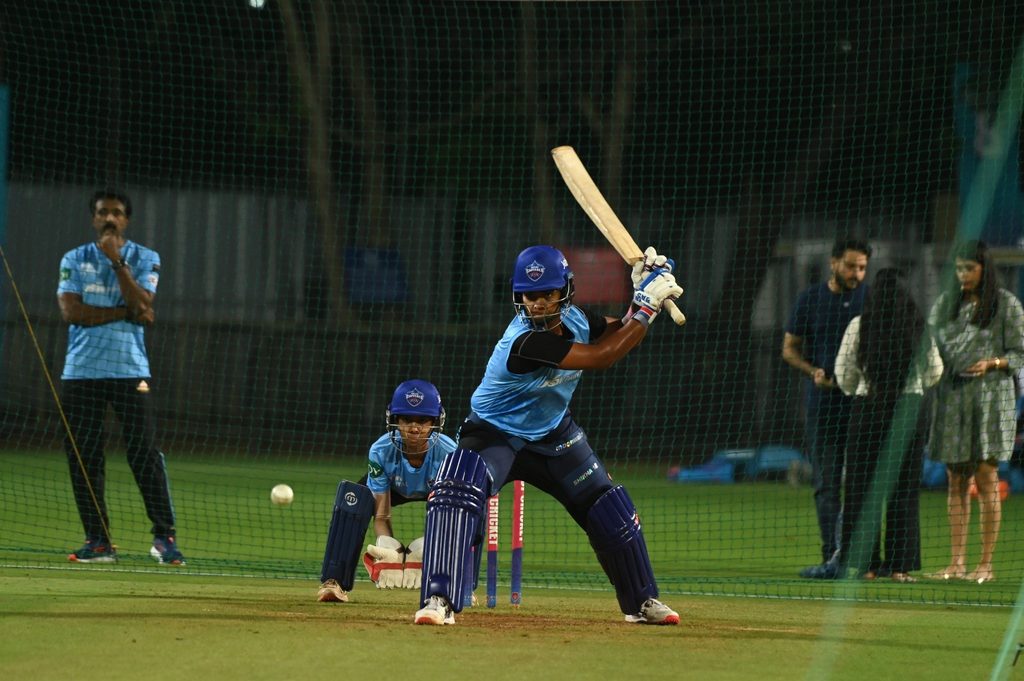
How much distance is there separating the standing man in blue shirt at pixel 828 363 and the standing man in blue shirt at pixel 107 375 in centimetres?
402

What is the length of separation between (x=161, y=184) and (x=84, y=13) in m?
3.06

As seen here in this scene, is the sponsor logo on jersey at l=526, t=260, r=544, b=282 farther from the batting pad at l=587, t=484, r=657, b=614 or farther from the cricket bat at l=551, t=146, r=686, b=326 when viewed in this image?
the batting pad at l=587, t=484, r=657, b=614

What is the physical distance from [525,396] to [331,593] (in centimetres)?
149

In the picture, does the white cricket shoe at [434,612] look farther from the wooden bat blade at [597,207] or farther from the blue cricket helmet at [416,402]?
the wooden bat blade at [597,207]

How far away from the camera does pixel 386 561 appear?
7344 millimetres

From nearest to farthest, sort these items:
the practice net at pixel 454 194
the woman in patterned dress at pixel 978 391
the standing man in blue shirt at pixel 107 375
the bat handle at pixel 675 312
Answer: the bat handle at pixel 675 312 < the standing man in blue shirt at pixel 107 375 < the woman in patterned dress at pixel 978 391 < the practice net at pixel 454 194

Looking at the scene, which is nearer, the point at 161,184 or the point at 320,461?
the point at 320,461

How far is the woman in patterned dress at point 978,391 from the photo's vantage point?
9.05 metres

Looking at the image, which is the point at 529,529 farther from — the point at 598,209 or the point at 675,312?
the point at 675,312

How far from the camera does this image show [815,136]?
15875 millimetres

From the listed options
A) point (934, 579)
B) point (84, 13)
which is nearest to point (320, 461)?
point (84, 13)

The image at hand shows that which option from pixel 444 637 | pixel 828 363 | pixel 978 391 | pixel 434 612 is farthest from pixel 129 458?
pixel 978 391

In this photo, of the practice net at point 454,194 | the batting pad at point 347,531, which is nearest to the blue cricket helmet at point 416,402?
the batting pad at point 347,531

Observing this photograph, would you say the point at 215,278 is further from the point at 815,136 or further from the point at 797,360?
the point at 797,360
